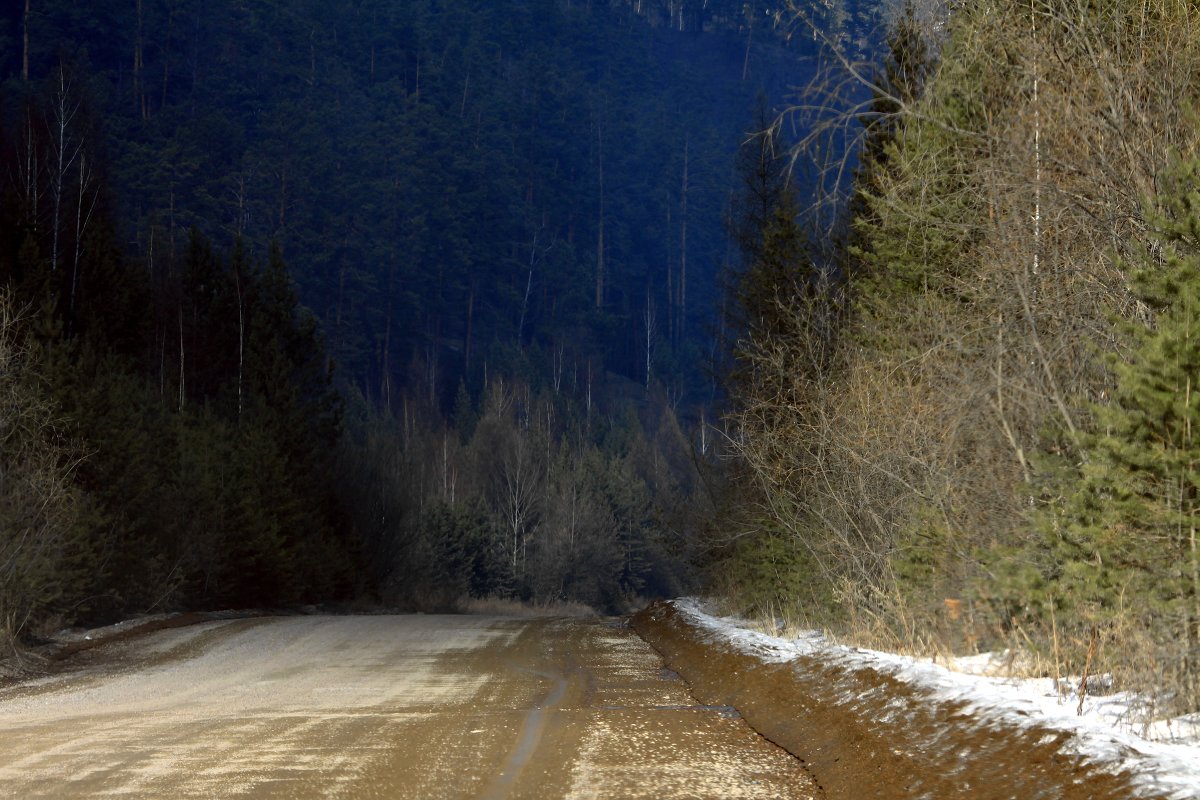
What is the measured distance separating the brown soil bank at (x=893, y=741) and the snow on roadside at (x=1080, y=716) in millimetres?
94

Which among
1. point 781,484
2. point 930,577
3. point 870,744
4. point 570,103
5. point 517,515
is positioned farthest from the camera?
Result: point 570,103

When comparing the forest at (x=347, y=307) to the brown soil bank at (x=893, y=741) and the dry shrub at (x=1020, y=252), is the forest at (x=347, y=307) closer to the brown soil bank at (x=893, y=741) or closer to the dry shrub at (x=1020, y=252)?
the brown soil bank at (x=893, y=741)

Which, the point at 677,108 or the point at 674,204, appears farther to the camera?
the point at 677,108

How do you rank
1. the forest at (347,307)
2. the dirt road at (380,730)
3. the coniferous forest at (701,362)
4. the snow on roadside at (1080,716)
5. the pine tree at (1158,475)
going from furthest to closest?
the forest at (347,307), the coniferous forest at (701,362), the dirt road at (380,730), the pine tree at (1158,475), the snow on roadside at (1080,716)

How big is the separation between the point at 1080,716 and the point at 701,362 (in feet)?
165

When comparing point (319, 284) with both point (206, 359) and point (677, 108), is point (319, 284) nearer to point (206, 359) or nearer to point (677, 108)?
point (206, 359)

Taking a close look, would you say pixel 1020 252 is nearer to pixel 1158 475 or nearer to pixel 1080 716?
pixel 1158 475

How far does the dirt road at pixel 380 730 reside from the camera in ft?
27.7

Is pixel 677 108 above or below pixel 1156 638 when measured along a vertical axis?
above

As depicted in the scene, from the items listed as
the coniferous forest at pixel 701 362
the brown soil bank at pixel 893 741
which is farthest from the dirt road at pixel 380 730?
the coniferous forest at pixel 701 362

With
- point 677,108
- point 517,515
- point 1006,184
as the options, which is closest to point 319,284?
point 517,515

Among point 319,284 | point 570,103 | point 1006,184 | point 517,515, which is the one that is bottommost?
point 517,515

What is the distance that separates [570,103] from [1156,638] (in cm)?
16728

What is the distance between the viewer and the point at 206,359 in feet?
171
